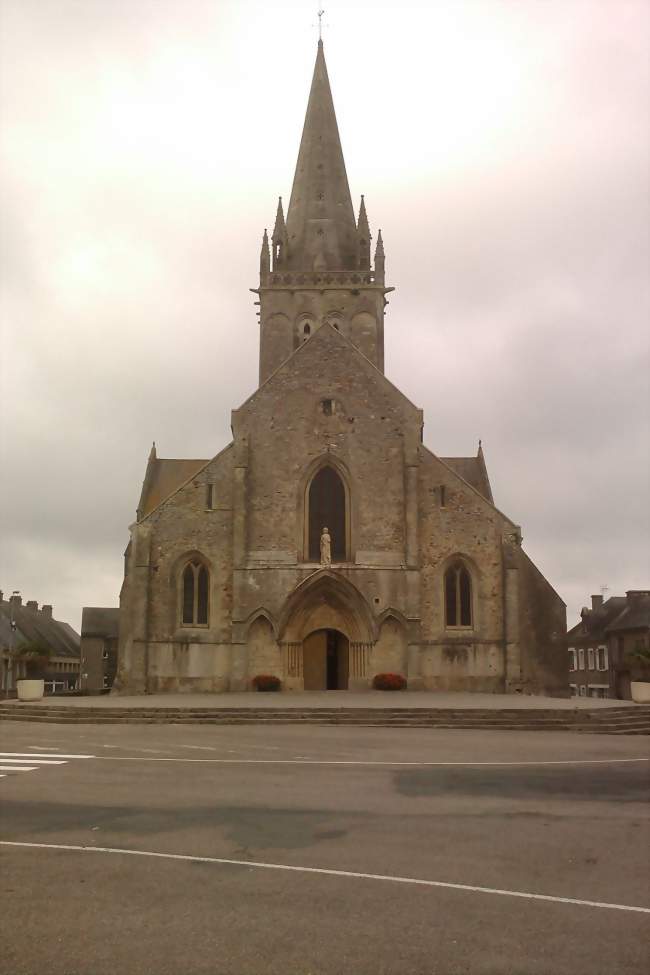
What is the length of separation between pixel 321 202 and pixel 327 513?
20500mm

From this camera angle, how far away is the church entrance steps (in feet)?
73.9

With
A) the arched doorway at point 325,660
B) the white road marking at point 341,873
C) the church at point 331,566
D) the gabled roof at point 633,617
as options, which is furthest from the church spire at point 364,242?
the white road marking at point 341,873

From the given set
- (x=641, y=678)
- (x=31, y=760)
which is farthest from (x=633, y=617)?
(x=31, y=760)

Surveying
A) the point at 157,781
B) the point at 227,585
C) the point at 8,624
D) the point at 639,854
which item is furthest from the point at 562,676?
the point at 8,624

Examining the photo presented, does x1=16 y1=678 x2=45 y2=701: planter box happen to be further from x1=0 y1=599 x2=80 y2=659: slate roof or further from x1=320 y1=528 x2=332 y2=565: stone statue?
x1=0 y1=599 x2=80 y2=659: slate roof

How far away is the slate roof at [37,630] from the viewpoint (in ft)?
189

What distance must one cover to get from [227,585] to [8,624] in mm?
31021

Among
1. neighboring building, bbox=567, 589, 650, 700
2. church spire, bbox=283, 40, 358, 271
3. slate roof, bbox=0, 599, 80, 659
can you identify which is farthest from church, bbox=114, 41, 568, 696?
slate roof, bbox=0, 599, 80, 659

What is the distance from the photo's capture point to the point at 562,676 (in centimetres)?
3139

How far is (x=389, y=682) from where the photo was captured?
3027cm

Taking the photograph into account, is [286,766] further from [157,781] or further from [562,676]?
[562,676]

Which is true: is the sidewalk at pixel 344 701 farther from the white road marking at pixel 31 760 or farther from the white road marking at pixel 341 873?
the white road marking at pixel 341 873

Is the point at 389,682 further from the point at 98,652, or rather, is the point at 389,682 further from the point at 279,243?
the point at 98,652

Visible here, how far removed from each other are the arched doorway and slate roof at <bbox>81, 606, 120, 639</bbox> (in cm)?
2355
